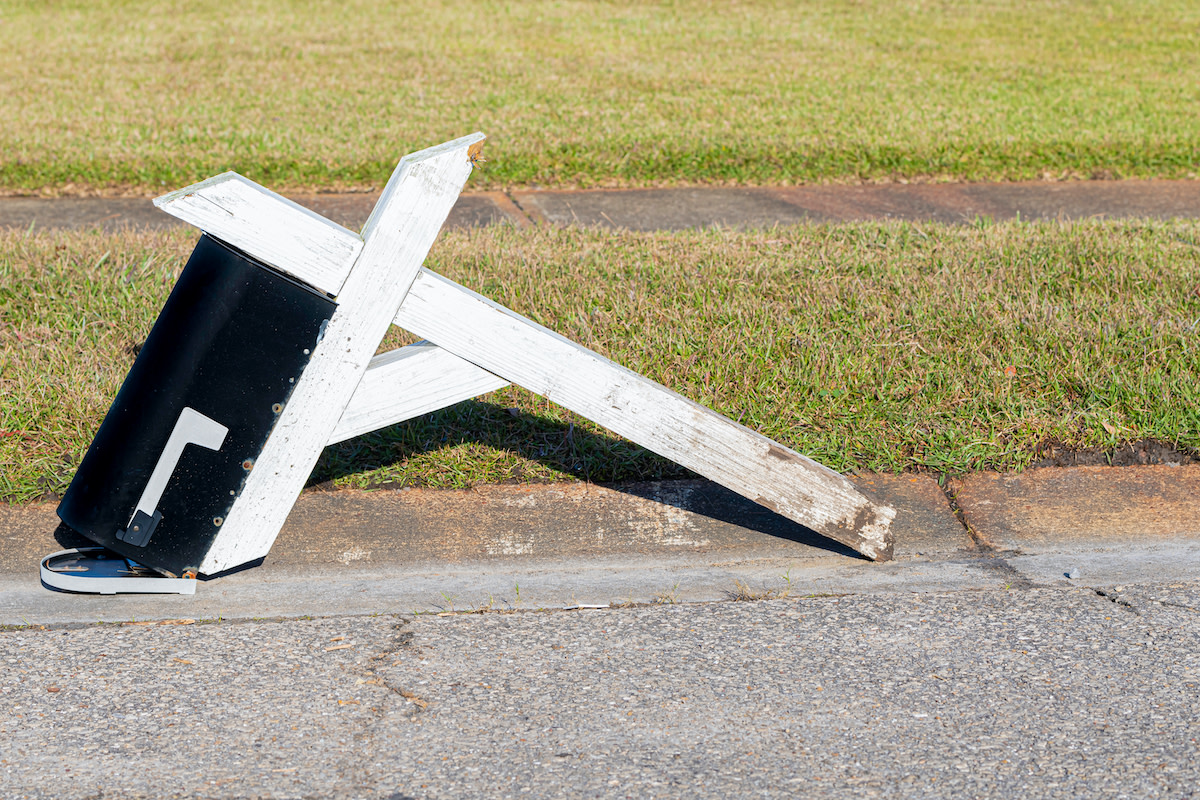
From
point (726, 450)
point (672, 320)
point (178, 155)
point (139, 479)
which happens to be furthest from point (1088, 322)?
point (178, 155)

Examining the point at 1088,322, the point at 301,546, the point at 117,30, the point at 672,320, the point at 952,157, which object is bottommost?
the point at 117,30

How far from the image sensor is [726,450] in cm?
278

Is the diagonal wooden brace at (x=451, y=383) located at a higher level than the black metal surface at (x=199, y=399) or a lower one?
higher

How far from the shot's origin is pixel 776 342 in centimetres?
394

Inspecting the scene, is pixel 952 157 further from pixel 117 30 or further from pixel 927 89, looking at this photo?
pixel 117 30

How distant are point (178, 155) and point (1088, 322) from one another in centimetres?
530

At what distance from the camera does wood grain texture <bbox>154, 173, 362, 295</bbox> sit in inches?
91.9

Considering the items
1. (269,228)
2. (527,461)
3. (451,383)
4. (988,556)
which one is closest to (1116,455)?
(988,556)

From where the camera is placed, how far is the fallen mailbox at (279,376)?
2.42 m

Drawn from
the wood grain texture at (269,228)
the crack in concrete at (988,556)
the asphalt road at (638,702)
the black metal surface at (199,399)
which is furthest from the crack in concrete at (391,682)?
the crack in concrete at (988,556)

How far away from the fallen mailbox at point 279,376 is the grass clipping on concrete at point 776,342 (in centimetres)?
69

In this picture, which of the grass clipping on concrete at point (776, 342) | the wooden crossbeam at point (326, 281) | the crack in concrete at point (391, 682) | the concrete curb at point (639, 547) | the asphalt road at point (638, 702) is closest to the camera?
the asphalt road at point (638, 702)

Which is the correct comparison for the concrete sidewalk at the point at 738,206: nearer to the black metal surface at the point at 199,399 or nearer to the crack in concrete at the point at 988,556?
the crack in concrete at the point at 988,556

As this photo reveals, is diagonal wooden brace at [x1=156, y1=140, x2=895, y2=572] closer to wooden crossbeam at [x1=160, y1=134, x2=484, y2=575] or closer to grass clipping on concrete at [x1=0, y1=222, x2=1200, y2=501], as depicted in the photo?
wooden crossbeam at [x1=160, y1=134, x2=484, y2=575]
